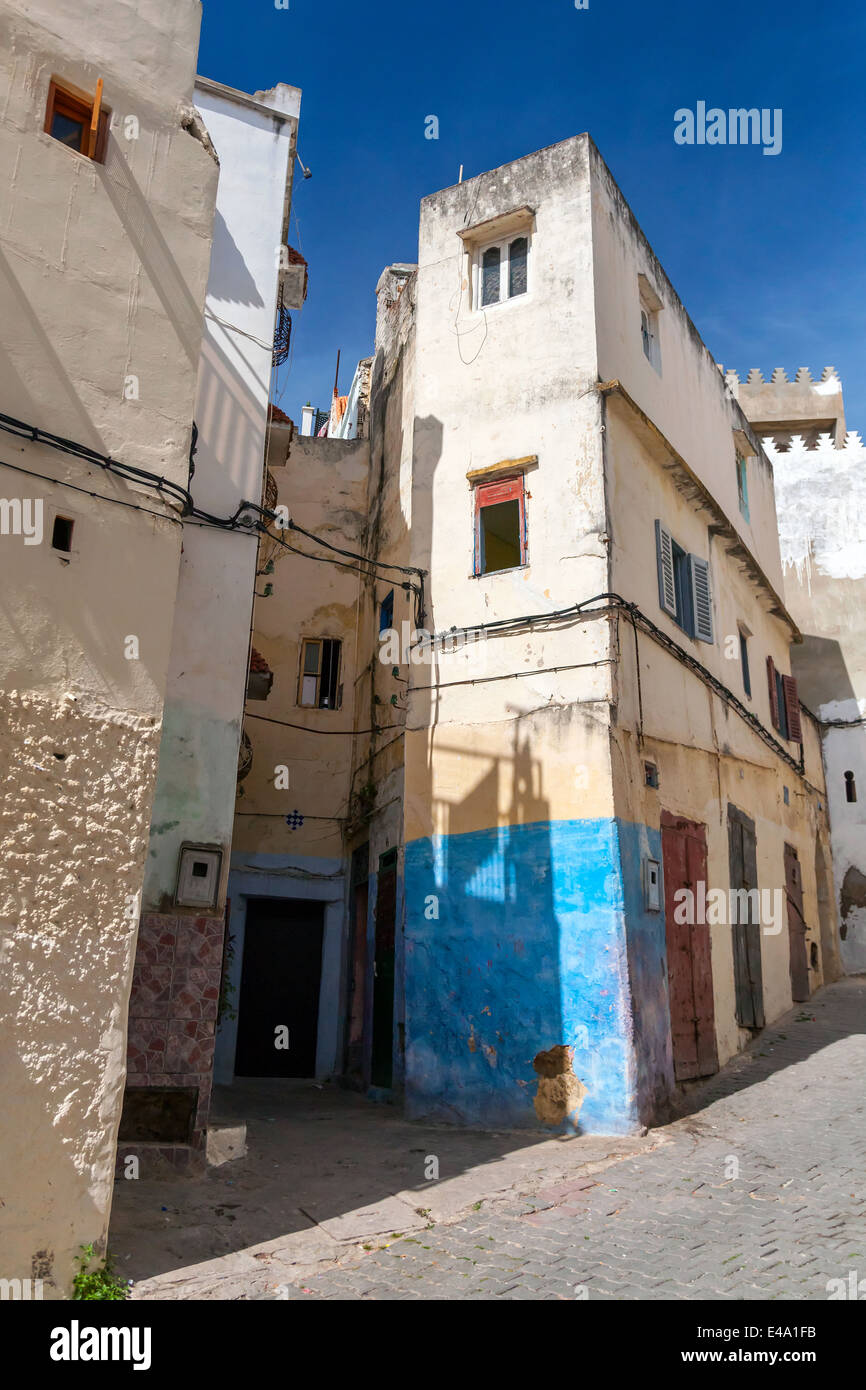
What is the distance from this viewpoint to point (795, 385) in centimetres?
3200

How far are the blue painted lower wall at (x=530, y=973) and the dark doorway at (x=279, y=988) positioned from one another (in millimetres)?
3869

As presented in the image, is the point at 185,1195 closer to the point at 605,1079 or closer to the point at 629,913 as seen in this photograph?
the point at 605,1079

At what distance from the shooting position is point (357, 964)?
13.8 m

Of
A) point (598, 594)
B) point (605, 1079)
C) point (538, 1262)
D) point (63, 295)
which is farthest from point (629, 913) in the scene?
point (63, 295)

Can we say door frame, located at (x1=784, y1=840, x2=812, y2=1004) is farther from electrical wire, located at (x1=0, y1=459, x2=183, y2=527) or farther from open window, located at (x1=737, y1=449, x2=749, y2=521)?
electrical wire, located at (x1=0, y1=459, x2=183, y2=527)

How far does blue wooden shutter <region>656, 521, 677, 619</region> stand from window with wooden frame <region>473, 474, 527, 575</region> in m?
1.80

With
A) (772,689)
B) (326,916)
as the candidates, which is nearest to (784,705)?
(772,689)

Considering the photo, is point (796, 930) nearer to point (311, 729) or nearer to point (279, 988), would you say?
point (279, 988)

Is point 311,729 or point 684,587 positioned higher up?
point 684,587

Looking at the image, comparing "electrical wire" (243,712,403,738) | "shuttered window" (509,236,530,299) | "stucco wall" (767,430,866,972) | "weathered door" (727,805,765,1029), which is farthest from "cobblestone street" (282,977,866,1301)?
"stucco wall" (767,430,866,972)

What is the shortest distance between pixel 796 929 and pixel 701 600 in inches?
270

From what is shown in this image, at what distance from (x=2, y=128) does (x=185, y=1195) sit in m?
7.53

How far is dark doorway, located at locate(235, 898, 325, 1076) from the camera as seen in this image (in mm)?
13766

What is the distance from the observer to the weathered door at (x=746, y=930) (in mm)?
13234
